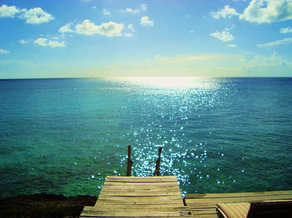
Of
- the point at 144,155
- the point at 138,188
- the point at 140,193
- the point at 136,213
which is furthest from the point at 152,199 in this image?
the point at 144,155

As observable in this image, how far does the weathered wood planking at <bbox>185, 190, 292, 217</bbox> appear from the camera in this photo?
7.36 meters

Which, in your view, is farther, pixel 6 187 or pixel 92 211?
pixel 6 187

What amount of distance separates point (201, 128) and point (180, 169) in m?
15.4

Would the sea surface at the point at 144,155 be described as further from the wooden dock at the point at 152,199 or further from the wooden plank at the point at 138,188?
the wooden plank at the point at 138,188

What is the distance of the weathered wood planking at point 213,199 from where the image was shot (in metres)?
7.36


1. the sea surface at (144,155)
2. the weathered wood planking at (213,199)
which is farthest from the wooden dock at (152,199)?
the sea surface at (144,155)

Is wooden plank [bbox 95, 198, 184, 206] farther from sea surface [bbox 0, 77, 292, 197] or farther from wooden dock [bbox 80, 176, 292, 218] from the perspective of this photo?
sea surface [bbox 0, 77, 292, 197]

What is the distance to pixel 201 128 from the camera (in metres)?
31.6

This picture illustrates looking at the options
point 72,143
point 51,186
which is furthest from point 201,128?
point 51,186

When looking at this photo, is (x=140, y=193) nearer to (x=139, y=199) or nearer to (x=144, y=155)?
(x=139, y=199)

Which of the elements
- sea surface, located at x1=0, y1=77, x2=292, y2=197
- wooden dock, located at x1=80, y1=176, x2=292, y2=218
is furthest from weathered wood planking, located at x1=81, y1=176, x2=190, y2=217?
sea surface, located at x1=0, y1=77, x2=292, y2=197

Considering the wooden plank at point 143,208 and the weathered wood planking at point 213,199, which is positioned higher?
the wooden plank at point 143,208

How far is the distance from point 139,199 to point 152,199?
0.46 meters

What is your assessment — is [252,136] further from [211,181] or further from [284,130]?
[211,181]
